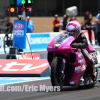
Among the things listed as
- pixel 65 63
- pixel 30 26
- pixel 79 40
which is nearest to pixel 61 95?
pixel 65 63

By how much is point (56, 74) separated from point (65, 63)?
40cm

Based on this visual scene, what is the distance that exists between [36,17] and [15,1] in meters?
17.7

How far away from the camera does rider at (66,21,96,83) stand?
870 centimetres

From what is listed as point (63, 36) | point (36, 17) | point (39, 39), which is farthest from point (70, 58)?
point (36, 17)

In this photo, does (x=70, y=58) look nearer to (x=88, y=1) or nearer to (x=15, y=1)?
(x=15, y=1)

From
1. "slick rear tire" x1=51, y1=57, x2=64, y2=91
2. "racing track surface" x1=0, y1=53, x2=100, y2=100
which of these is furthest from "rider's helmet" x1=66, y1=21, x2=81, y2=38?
"racing track surface" x1=0, y1=53, x2=100, y2=100

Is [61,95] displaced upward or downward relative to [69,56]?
downward

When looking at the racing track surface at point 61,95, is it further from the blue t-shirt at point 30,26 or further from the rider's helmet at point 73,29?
the blue t-shirt at point 30,26

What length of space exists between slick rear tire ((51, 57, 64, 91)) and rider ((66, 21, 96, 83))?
0.56 m

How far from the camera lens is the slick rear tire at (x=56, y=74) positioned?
8133 mm

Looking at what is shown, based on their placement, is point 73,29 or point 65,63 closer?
point 65,63

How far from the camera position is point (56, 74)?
27.3ft

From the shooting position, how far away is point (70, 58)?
850cm

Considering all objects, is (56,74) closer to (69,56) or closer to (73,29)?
(69,56)
